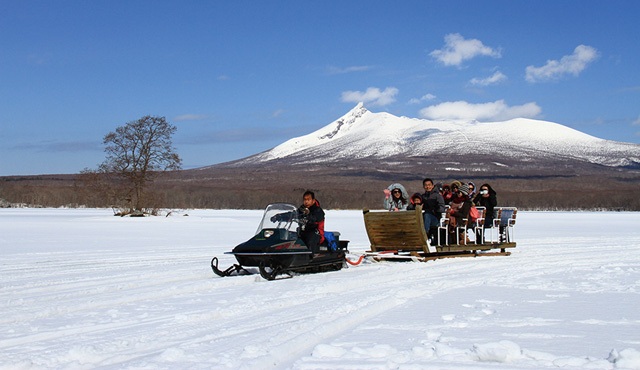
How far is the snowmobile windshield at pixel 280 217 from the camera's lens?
12734 mm

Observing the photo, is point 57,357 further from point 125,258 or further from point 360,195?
point 360,195

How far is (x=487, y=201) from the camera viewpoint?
18.2 meters

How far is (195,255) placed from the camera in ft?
55.8

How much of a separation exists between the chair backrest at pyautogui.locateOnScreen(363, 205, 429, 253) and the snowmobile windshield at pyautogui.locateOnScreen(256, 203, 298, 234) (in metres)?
3.41

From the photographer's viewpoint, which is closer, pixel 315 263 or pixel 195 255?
pixel 315 263

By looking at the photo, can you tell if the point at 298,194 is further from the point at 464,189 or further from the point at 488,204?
the point at 464,189

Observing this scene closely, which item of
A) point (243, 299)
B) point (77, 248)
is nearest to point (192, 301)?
point (243, 299)

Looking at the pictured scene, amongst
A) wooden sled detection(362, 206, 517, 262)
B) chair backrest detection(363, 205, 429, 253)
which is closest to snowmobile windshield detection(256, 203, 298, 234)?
wooden sled detection(362, 206, 517, 262)

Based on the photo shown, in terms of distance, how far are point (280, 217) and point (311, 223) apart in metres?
0.65

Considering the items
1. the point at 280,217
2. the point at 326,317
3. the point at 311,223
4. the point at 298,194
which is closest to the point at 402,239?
the point at 311,223

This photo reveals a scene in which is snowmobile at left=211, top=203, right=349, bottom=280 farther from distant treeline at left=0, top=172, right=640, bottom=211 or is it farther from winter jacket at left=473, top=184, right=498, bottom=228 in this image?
distant treeline at left=0, top=172, right=640, bottom=211

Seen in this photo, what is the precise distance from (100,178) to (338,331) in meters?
44.1

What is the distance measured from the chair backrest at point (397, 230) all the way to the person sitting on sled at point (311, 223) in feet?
8.91

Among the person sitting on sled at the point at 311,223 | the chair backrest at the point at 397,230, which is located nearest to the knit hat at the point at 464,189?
the chair backrest at the point at 397,230
